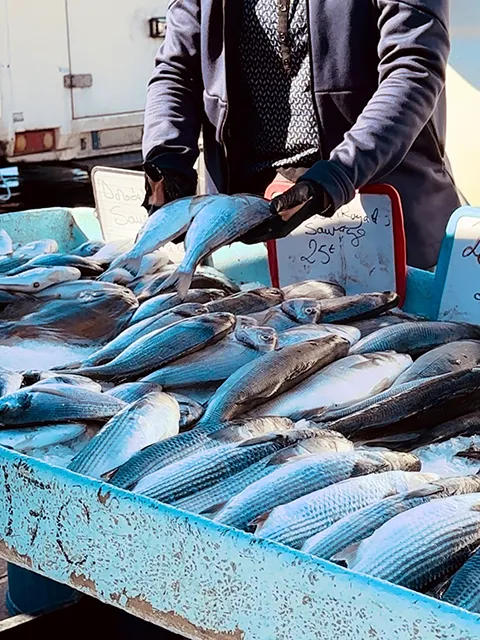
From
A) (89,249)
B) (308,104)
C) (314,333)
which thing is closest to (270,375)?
(314,333)

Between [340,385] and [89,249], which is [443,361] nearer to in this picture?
[340,385]

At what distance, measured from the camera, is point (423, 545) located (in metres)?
1.50

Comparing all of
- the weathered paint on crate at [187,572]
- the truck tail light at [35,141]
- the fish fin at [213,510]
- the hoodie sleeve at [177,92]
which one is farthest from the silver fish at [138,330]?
the truck tail light at [35,141]

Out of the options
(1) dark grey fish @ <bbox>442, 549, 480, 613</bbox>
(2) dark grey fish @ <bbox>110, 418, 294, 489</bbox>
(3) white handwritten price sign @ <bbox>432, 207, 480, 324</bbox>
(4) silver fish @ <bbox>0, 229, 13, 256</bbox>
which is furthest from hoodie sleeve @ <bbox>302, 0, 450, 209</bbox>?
(1) dark grey fish @ <bbox>442, 549, 480, 613</bbox>

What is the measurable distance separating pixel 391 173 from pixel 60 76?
15.2 feet

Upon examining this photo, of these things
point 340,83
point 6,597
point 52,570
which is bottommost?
point 6,597

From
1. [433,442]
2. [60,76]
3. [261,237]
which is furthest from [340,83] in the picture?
[60,76]

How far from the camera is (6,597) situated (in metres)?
3.23

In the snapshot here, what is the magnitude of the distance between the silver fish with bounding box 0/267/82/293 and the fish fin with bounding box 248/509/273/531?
1.39 m

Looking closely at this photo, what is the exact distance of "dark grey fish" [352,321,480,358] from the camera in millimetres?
2373

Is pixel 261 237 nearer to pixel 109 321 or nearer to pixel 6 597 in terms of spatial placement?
pixel 109 321

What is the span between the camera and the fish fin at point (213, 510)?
5.51 feet

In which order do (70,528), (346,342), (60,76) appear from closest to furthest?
(70,528)
(346,342)
(60,76)

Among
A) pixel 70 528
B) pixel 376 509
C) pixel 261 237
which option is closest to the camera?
pixel 376 509
